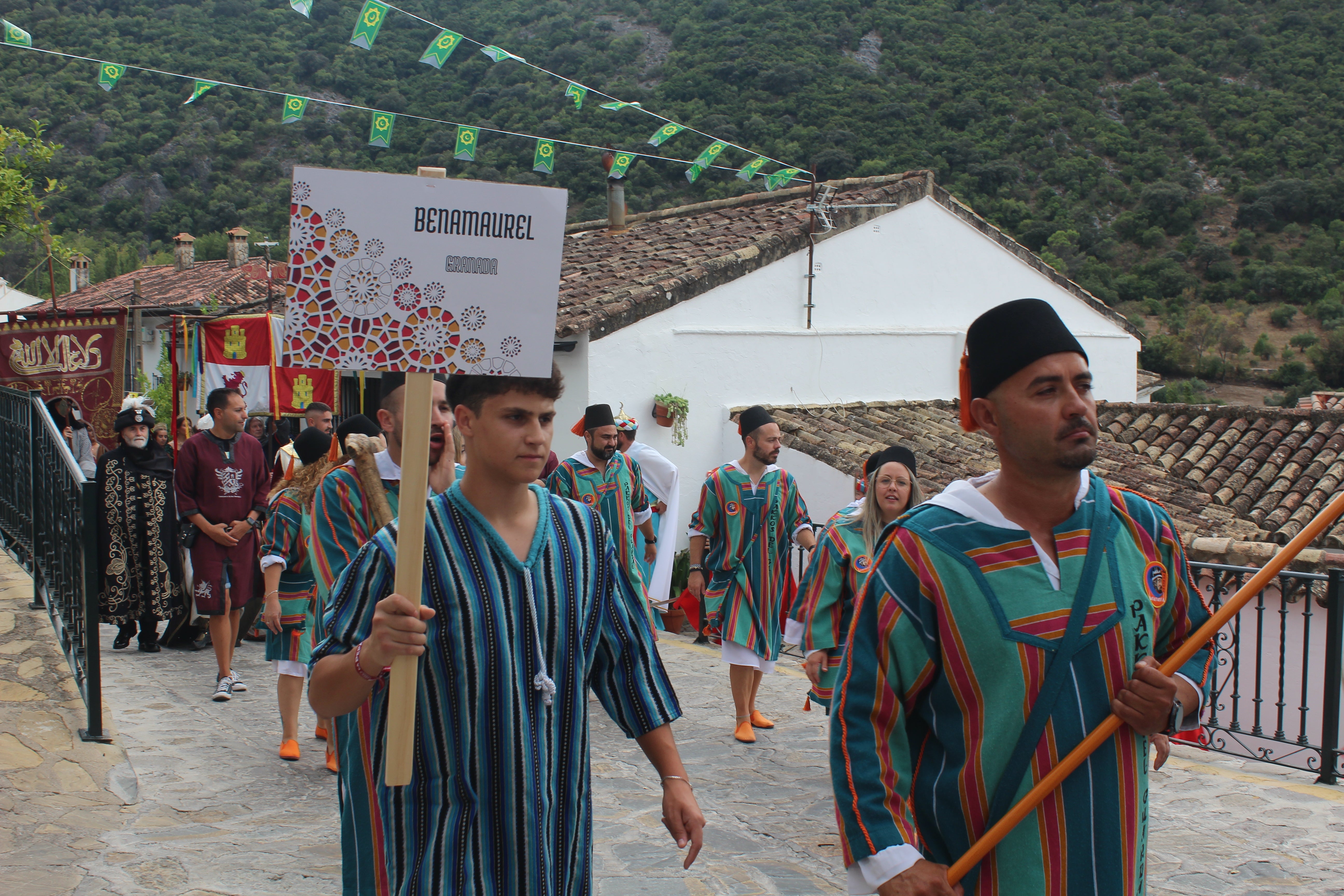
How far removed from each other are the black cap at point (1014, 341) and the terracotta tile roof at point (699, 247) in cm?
983

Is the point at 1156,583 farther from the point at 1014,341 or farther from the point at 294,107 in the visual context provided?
the point at 294,107

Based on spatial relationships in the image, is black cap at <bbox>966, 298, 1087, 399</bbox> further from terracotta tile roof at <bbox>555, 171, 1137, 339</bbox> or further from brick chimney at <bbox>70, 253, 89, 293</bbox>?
brick chimney at <bbox>70, 253, 89, 293</bbox>

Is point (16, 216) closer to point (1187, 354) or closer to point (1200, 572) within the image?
point (1200, 572)

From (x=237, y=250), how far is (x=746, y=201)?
20.6m

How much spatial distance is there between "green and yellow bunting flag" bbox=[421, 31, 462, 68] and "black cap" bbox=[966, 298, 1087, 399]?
1006 centimetres

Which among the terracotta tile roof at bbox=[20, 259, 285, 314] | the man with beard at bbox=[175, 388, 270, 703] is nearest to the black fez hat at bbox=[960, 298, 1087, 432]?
the man with beard at bbox=[175, 388, 270, 703]

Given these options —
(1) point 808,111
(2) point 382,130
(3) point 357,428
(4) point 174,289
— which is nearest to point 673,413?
(2) point 382,130

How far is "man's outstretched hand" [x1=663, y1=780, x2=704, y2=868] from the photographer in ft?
8.13

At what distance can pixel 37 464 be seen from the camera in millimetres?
6910

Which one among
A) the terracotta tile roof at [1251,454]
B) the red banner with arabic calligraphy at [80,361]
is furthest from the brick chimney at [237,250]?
the terracotta tile roof at [1251,454]

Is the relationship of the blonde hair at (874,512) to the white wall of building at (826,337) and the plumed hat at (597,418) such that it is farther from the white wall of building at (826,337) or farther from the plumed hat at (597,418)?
the white wall of building at (826,337)

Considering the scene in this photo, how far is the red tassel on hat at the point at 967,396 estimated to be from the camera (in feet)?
7.78

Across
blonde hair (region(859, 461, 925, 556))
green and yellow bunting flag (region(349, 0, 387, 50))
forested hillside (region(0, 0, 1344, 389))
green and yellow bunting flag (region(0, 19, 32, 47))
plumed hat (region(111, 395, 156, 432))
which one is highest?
forested hillside (region(0, 0, 1344, 389))

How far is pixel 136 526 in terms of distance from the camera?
827 centimetres
